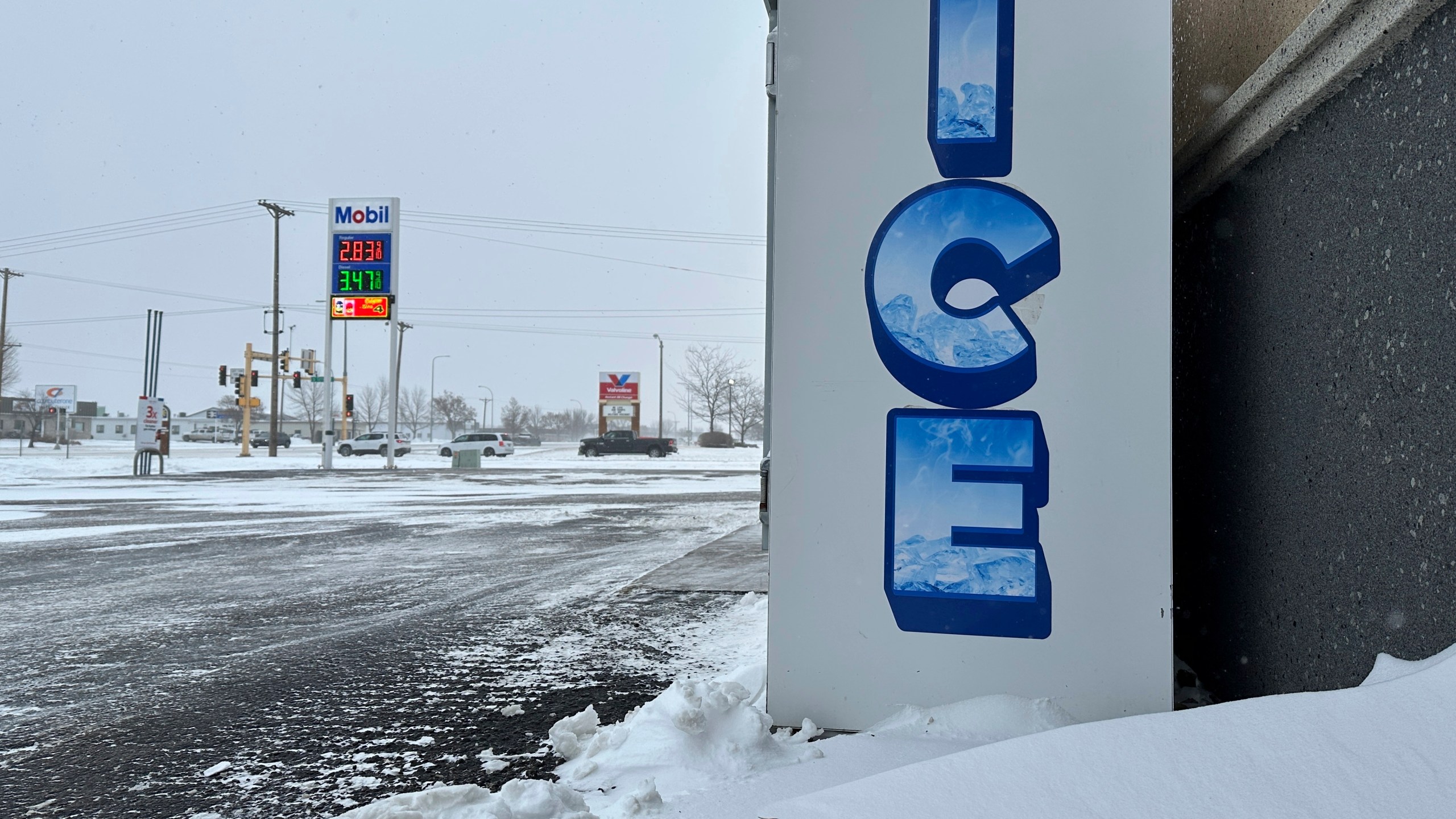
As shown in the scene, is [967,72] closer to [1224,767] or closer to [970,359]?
[970,359]

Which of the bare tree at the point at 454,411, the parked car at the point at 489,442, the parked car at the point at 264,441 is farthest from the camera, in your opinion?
the bare tree at the point at 454,411

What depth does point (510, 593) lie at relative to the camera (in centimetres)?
607

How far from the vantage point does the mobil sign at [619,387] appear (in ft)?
160

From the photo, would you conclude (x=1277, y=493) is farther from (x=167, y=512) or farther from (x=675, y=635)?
(x=167, y=512)

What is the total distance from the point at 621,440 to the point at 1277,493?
39.0 m

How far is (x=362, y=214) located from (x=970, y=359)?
2646cm

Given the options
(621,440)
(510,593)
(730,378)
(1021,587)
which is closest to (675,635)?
(510,593)

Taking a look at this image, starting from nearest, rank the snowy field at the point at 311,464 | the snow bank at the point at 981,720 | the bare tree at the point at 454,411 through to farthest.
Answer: the snow bank at the point at 981,720 < the snowy field at the point at 311,464 < the bare tree at the point at 454,411

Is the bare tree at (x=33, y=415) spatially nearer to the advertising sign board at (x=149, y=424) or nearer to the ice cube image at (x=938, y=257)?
the advertising sign board at (x=149, y=424)

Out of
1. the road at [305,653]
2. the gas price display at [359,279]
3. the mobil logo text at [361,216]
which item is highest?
the mobil logo text at [361,216]

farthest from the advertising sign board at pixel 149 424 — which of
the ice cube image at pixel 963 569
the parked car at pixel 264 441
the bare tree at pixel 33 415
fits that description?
the bare tree at pixel 33 415

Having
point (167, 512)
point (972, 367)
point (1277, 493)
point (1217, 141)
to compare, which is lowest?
point (167, 512)

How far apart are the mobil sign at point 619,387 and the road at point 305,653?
38.2m

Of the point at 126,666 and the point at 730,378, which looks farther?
the point at 730,378
